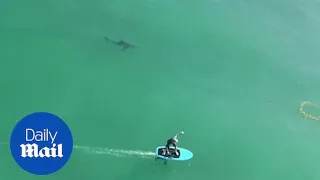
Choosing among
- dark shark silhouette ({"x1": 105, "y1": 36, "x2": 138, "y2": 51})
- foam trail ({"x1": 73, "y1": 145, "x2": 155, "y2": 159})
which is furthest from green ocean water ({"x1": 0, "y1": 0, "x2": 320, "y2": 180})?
dark shark silhouette ({"x1": 105, "y1": 36, "x2": 138, "y2": 51})

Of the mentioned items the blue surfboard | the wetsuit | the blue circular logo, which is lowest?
the blue circular logo

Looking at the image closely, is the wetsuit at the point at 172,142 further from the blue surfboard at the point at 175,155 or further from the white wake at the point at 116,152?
the white wake at the point at 116,152

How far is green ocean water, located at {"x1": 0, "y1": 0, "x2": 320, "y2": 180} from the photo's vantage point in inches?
408

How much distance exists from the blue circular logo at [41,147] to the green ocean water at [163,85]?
0.74ft

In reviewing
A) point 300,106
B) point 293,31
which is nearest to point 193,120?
point 300,106

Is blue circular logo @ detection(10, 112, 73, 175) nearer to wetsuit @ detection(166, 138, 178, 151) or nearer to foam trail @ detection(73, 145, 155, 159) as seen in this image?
foam trail @ detection(73, 145, 155, 159)

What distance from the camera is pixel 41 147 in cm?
932

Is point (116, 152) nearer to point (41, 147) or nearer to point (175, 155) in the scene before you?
point (175, 155)

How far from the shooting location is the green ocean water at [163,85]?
1036 cm

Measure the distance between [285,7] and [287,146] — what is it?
20.1ft

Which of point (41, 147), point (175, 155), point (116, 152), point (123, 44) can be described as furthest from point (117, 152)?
point (123, 44)

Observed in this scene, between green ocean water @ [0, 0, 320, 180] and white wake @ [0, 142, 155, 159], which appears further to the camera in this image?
green ocean water @ [0, 0, 320, 180]

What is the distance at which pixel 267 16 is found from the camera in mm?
15078

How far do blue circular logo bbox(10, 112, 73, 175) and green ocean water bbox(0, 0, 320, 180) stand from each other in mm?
225
